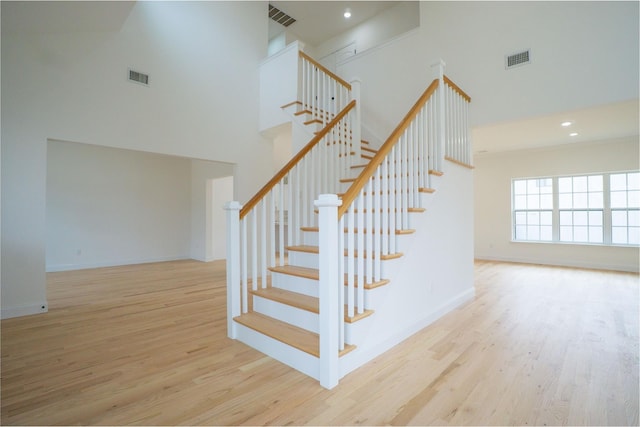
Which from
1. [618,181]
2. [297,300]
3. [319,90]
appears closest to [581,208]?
[618,181]

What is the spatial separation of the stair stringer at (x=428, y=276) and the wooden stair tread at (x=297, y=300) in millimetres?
132

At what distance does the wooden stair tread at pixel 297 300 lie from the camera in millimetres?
2041

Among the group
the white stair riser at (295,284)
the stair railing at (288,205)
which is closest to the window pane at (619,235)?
the stair railing at (288,205)

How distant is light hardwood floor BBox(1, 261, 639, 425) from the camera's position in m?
1.57

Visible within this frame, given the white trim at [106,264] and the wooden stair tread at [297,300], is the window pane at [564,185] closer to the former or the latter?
the wooden stair tread at [297,300]

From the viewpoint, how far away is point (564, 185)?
6.15 metres

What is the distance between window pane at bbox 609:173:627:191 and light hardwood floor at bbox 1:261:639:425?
3.47m

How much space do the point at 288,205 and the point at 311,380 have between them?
65.7 inches

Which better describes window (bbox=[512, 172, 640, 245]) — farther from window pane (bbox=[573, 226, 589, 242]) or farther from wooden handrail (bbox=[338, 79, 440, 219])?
wooden handrail (bbox=[338, 79, 440, 219])

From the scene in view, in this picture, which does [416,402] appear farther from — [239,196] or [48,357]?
[239,196]

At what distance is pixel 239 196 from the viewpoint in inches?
191

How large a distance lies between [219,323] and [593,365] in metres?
3.00

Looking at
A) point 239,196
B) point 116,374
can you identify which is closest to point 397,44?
point 239,196

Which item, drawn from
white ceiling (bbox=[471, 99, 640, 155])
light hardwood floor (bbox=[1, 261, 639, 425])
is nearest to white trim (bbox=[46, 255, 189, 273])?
light hardwood floor (bbox=[1, 261, 639, 425])
